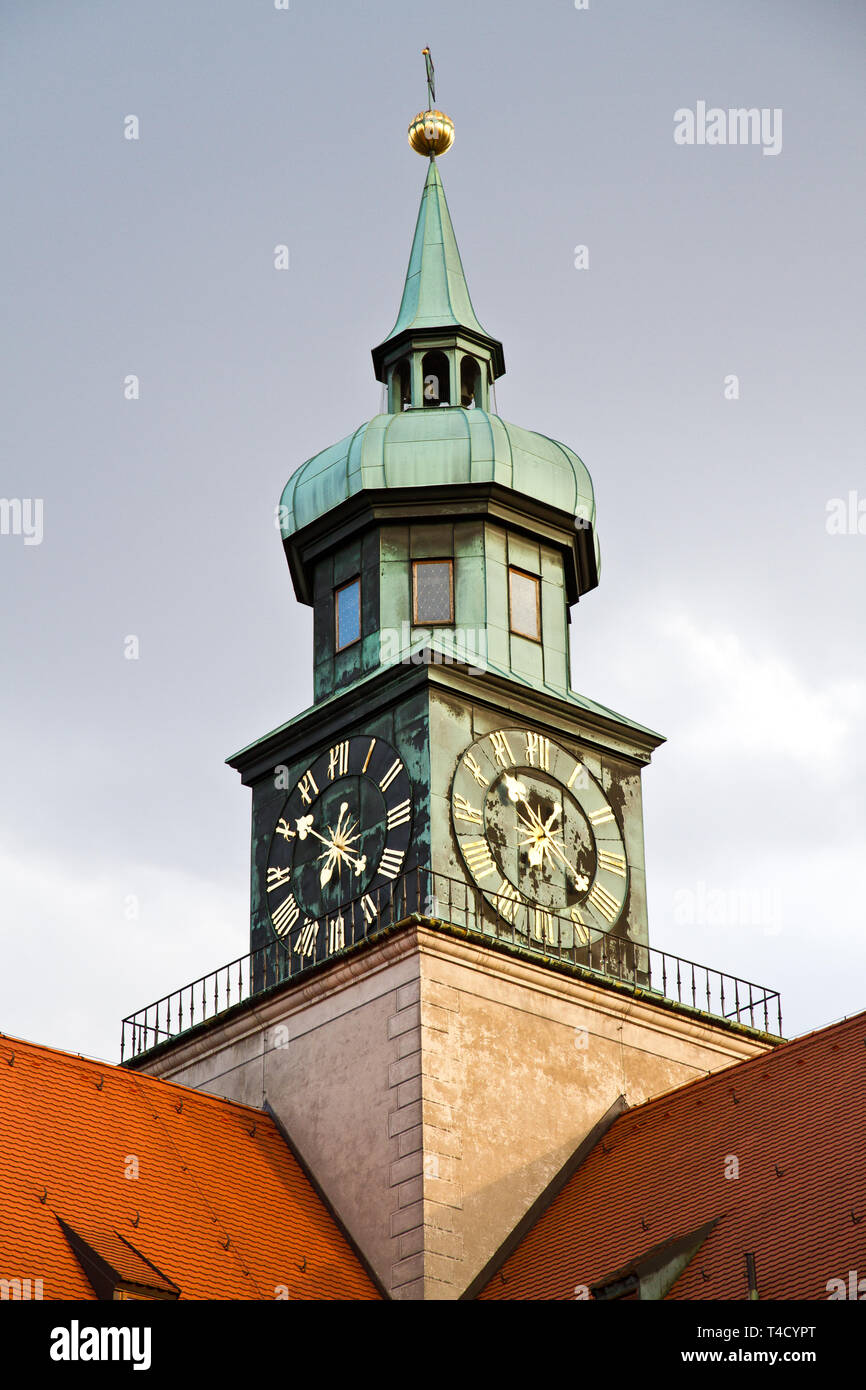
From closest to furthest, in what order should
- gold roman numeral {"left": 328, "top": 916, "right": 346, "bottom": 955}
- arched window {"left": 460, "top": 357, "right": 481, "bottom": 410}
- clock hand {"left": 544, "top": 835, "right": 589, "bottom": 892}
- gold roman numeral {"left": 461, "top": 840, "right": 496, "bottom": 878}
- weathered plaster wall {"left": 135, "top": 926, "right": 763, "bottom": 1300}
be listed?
weathered plaster wall {"left": 135, "top": 926, "right": 763, "bottom": 1300} → gold roman numeral {"left": 461, "top": 840, "right": 496, "bottom": 878} → gold roman numeral {"left": 328, "top": 916, "right": 346, "bottom": 955} → clock hand {"left": 544, "top": 835, "right": 589, "bottom": 892} → arched window {"left": 460, "top": 357, "right": 481, "bottom": 410}

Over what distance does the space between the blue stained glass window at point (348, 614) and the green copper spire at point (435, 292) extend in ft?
11.9

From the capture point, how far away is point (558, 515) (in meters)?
31.3

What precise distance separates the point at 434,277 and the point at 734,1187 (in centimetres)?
1419

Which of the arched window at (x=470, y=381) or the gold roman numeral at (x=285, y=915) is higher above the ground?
the arched window at (x=470, y=381)

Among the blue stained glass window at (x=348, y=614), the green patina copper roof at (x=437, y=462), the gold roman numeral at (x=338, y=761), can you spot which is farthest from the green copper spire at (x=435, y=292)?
the gold roman numeral at (x=338, y=761)

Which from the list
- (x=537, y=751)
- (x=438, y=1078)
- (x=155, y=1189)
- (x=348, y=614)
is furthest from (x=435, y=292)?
(x=155, y=1189)

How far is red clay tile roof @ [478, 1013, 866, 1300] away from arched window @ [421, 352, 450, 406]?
32.7ft

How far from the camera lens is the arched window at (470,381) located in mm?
32844

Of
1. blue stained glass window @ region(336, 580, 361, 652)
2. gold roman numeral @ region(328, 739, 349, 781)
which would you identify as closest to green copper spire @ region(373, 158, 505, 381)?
blue stained glass window @ region(336, 580, 361, 652)

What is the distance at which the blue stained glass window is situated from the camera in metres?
30.6

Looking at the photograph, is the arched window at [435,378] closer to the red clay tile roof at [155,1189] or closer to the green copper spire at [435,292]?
the green copper spire at [435,292]

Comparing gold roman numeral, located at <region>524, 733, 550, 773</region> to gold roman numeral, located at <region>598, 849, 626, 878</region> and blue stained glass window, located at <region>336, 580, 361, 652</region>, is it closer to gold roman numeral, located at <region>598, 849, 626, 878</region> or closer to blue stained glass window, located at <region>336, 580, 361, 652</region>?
gold roman numeral, located at <region>598, 849, 626, 878</region>
